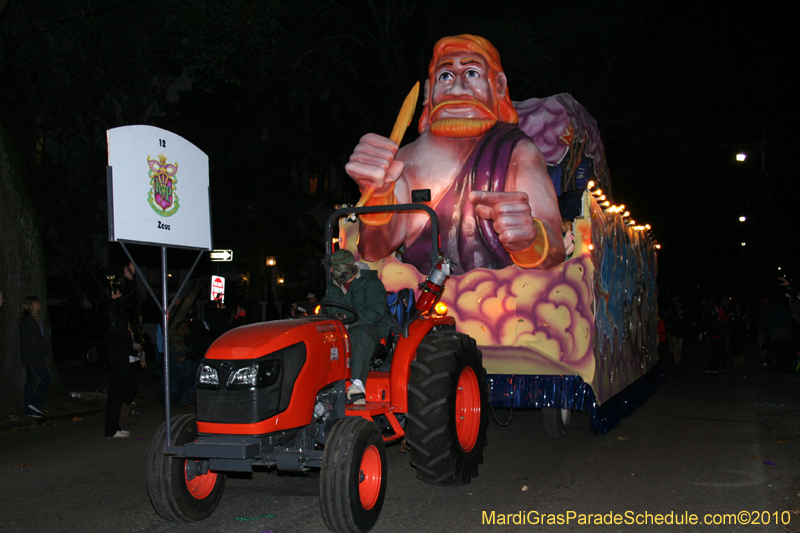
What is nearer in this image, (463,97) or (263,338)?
(263,338)

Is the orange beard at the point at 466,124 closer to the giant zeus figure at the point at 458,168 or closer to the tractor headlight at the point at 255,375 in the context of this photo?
the giant zeus figure at the point at 458,168

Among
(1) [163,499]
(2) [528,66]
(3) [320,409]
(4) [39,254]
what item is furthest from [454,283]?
(2) [528,66]

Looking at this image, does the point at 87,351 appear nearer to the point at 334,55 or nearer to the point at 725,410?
the point at 334,55

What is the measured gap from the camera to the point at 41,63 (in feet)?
45.9

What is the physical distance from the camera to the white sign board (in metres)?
5.07

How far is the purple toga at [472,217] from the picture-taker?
8445mm

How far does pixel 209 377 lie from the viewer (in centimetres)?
481

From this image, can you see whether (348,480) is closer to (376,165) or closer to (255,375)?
(255,375)

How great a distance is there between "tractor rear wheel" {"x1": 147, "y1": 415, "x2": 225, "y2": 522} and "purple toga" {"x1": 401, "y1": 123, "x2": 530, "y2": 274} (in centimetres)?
404

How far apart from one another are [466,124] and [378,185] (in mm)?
1448

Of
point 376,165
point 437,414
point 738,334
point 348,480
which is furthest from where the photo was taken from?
point 738,334

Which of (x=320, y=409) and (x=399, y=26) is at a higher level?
(x=399, y=26)

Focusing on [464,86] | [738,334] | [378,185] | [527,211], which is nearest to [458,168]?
[464,86]

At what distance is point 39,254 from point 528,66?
11.0m
